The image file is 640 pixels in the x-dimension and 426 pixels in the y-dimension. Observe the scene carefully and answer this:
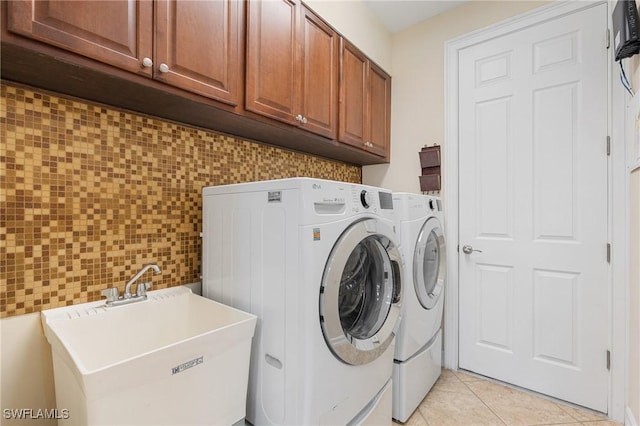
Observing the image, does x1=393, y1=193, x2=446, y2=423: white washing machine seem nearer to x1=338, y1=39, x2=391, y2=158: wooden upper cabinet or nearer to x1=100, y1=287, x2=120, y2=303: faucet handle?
x1=338, y1=39, x2=391, y2=158: wooden upper cabinet

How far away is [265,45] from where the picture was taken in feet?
4.76

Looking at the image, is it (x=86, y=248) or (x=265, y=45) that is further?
(x=265, y=45)

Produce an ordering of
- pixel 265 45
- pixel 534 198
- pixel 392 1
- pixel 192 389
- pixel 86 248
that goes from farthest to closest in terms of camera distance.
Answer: pixel 392 1 → pixel 534 198 → pixel 265 45 → pixel 86 248 → pixel 192 389

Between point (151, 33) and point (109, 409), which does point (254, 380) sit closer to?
point (109, 409)

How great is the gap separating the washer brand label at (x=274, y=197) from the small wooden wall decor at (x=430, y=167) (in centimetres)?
160

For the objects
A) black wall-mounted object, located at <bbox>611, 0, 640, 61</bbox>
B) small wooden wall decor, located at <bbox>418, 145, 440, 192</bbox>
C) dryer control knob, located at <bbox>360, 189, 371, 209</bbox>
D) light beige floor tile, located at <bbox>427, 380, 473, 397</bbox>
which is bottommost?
light beige floor tile, located at <bbox>427, 380, 473, 397</bbox>

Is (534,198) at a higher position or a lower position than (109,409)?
higher

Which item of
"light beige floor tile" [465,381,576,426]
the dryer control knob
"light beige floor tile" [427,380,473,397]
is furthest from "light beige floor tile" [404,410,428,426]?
the dryer control knob

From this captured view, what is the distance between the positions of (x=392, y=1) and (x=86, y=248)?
2.46 metres

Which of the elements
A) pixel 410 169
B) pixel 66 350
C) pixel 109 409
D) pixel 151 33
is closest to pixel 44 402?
pixel 66 350

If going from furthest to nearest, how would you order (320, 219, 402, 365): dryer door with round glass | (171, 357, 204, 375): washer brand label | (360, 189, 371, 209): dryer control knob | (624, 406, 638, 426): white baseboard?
(624, 406, 638, 426): white baseboard, (360, 189, 371, 209): dryer control knob, (320, 219, 402, 365): dryer door with round glass, (171, 357, 204, 375): washer brand label

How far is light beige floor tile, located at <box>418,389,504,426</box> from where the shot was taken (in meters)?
1.70

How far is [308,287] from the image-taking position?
1.05 metres

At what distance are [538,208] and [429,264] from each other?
0.78m
